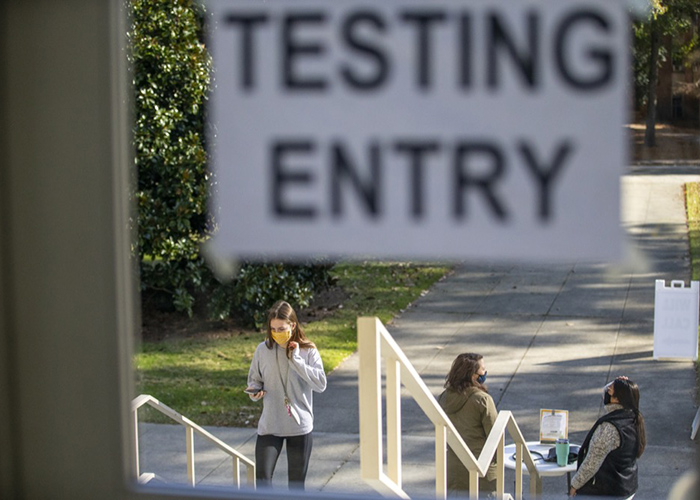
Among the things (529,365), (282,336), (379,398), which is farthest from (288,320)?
(529,365)

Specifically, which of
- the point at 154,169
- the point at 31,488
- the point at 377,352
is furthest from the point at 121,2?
the point at 154,169

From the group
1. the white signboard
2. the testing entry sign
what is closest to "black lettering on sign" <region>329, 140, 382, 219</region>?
the testing entry sign

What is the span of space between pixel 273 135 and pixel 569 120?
17.4 inches

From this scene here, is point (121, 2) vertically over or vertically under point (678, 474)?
over

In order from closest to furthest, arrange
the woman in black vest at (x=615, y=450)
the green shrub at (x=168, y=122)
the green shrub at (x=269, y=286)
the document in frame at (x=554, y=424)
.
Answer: the woman in black vest at (x=615, y=450)
the document in frame at (x=554, y=424)
the green shrub at (x=168, y=122)
the green shrub at (x=269, y=286)

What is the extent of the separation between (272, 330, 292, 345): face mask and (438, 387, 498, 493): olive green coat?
110 cm

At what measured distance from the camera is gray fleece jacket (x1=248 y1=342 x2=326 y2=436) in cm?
643

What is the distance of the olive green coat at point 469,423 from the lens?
20.0 feet

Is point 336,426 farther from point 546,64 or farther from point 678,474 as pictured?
point 546,64

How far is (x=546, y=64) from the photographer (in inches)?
55.3

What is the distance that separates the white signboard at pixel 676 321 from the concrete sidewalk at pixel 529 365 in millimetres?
203

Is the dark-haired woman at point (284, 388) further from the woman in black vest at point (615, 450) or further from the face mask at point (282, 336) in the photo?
the woman in black vest at point (615, 450)

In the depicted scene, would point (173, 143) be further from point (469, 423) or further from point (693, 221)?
point (693, 221)

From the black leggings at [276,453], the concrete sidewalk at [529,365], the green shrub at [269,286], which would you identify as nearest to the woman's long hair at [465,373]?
the black leggings at [276,453]
